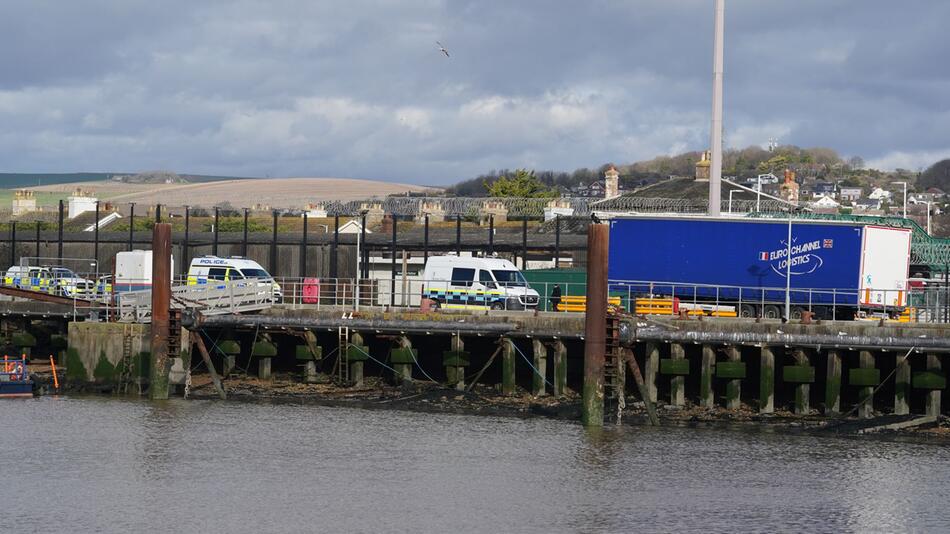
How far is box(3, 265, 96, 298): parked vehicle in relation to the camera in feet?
165

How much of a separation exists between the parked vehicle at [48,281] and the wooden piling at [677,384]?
872 inches

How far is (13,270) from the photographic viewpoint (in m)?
57.6

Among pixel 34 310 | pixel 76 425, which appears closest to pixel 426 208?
pixel 34 310

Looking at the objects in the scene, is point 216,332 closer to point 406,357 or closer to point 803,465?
point 406,357

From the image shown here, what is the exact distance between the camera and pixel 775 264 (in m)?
43.6

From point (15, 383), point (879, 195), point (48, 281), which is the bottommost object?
point (15, 383)

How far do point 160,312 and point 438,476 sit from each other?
12326 mm

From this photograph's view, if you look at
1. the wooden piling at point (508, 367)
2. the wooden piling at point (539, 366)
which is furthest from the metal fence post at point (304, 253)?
the wooden piling at point (539, 366)

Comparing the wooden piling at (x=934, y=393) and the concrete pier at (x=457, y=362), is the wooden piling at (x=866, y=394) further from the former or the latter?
the concrete pier at (x=457, y=362)

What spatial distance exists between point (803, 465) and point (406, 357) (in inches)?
503

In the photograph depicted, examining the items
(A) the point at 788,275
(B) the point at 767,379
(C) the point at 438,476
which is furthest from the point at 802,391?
(C) the point at 438,476

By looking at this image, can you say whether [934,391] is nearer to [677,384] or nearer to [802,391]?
[802,391]

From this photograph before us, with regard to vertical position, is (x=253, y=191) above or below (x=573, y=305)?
above

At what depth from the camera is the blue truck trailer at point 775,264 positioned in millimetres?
43094
